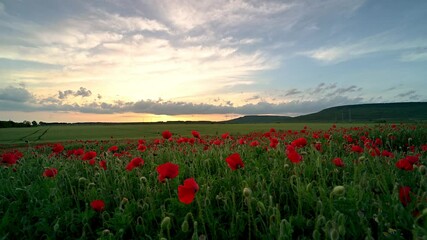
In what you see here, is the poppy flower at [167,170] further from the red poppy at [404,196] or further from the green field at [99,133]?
the green field at [99,133]

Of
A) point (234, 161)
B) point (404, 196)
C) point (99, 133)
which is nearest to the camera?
point (404, 196)

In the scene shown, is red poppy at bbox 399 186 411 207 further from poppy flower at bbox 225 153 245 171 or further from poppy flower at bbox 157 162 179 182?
poppy flower at bbox 157 162 179 182

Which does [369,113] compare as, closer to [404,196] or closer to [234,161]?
[404,196]

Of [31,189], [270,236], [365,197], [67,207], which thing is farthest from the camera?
[31,189]

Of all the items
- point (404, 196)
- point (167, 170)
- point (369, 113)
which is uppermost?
point (369, 113)

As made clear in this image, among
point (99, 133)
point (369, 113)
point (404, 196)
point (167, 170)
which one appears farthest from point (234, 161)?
point (369, 113)

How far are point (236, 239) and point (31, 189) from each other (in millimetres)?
2903

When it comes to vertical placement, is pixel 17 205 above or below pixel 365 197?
below

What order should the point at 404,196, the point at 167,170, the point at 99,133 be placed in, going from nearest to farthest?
1. the point at 404,196
2. the point at 167,170
3. the point at 99,133

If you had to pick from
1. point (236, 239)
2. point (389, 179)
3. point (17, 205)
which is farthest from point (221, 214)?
point (17, 205)

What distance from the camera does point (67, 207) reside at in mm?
3379

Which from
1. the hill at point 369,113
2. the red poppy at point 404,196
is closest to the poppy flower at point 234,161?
the red poppy at point 404,196

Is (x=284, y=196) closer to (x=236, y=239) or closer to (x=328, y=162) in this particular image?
(x=236, y=239)

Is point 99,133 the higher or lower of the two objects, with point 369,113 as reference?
lower
